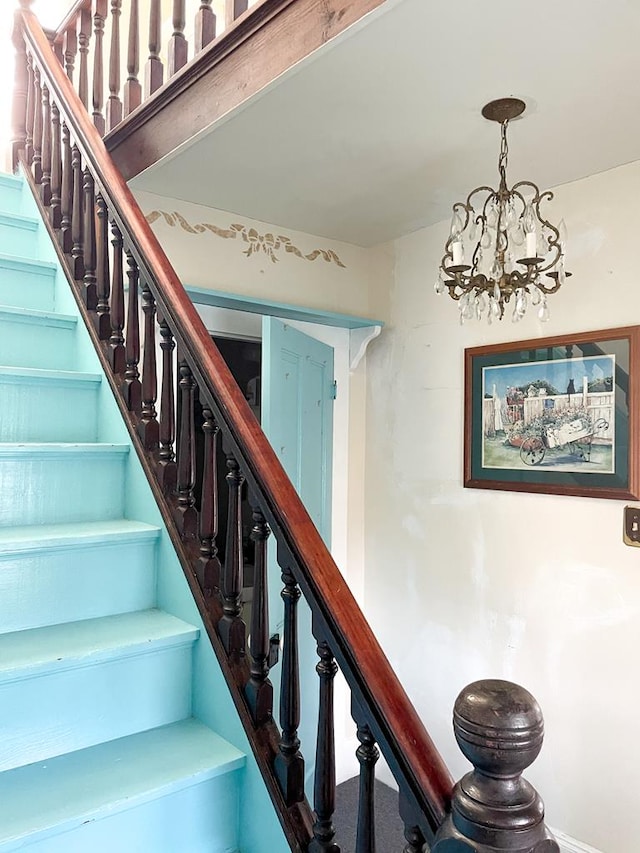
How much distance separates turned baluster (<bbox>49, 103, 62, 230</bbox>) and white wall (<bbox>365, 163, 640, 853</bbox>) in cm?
166

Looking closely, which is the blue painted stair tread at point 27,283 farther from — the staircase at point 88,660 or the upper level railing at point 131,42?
the upper level railing at point 131,42

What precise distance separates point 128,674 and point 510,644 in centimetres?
187

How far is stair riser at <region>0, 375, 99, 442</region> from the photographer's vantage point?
5.83 feet

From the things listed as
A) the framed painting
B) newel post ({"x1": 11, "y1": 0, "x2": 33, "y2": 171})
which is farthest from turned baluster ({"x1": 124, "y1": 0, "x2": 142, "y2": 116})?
the framed painting

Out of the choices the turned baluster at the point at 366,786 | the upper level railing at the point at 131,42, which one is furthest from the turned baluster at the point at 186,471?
the upper level railing at the point at 131,42

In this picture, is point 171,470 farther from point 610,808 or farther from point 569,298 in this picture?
point 610,808

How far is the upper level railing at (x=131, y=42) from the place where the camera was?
1998 mm

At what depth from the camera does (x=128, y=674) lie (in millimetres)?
1308

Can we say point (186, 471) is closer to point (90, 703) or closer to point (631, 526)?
point (90, 703)

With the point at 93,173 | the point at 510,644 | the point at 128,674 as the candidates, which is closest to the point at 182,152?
the point at 93,173

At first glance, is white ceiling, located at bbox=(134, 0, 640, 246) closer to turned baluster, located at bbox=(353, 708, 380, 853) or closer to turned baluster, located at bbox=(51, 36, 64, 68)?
turned baluster, located at bbox=(51, 36, 64, 68)

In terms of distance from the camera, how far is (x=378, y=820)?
2840mm

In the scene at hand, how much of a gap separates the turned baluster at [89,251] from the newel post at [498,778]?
1.72m

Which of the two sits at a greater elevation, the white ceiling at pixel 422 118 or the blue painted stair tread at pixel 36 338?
the white ceiling at pixel 422 118
